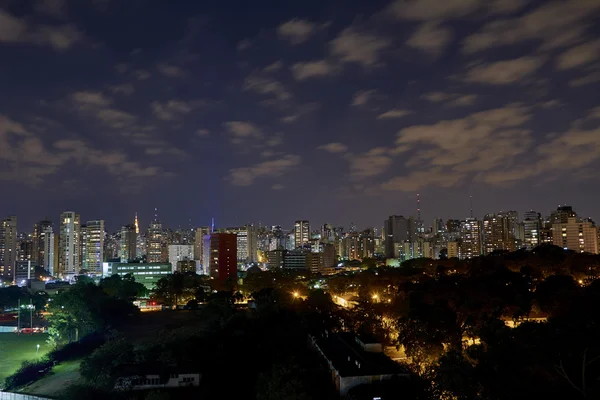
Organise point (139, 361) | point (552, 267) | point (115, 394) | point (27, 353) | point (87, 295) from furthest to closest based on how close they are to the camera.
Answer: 1. point (87, 295)
2. point (552, 267)
3. point (27, 353)
4. point (139, 361)
5. point (115, 394)

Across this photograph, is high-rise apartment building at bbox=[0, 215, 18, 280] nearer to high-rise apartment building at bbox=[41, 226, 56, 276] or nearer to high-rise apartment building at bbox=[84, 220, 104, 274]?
high-rise apartment building at bbox=[41, 226, 56, 276]

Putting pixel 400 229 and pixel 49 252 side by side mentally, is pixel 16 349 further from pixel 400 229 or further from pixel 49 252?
pixel 400 229

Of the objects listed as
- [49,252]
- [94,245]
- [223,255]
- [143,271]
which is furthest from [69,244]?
[223,255]

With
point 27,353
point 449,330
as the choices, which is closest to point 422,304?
point 449,330

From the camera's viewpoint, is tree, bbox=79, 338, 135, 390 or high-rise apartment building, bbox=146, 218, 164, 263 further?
high-rise apartment building, bbox=146, 218, 164, 263

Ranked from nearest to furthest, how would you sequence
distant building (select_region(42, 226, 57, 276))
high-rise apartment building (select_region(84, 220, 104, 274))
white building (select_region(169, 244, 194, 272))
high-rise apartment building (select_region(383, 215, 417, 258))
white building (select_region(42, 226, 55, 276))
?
white building (select_region(42, 226, 55, 276)) < distant building (select_region(42, 226, 57, 276)) < high-rise apartment building (select_region(84, 220, 104, 274)) < white building (select_region(169, 244, 194, 272)) < high-rise apartment building (select_region(383, 215, 417, 258))

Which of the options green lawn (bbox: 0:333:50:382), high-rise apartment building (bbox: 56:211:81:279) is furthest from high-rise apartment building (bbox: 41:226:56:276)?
green lawn (bbox: 0:333:50:382)

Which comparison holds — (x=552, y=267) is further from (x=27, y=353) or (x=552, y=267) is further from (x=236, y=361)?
(x=27, y=353)
